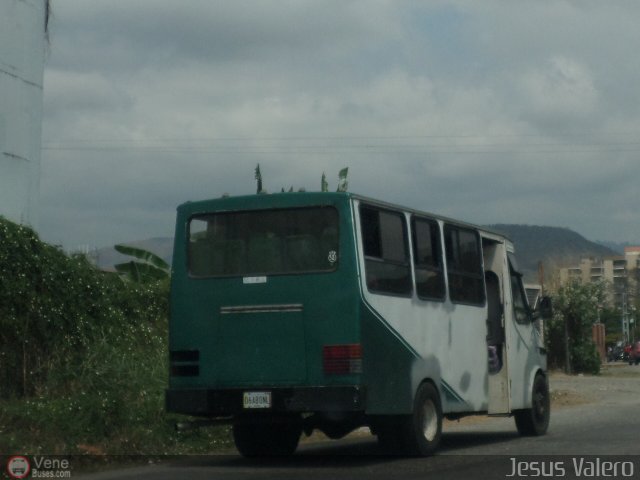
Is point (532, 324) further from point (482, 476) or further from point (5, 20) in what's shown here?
point (5, 20)

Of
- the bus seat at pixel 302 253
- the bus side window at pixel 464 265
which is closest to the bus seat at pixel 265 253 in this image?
the bus seat at pixel 302 253

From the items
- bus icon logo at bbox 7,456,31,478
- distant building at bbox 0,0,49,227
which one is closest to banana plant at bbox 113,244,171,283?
distant building at bbox 0,0,49,227

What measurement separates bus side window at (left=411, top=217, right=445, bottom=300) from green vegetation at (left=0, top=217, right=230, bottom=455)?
375cm

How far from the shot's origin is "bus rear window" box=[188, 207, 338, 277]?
530 inches

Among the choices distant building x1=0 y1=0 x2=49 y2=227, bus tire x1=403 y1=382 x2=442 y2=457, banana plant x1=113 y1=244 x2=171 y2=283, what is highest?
distant building x1=0 y1=0 x2=49 y2=227

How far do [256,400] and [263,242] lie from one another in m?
1.82

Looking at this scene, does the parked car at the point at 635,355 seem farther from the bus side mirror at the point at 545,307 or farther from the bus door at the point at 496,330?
the bus door at the point at 496,330

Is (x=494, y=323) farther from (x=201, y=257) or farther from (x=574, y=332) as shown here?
(x=574, y=332)

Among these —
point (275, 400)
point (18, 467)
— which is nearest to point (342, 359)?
point (275, 400)

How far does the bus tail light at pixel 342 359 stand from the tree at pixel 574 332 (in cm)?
2943

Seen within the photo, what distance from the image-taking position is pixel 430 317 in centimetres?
1473

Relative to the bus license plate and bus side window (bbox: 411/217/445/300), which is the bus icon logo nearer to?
the bus license plate

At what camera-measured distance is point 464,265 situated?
16.0m

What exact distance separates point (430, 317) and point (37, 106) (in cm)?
1093
